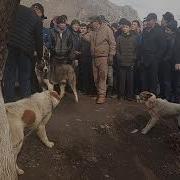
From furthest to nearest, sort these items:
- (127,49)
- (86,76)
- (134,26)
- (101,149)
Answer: (86,76) < (134,26) < (127,49) < (101,149)

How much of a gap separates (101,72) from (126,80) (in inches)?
41.6

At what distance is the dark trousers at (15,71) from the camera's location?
8927mm

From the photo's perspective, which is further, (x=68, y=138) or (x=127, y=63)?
(x=127, y=63)

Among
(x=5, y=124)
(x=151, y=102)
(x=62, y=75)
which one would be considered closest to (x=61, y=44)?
(x=62, y=75)

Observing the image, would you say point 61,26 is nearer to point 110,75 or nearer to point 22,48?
point 110,75

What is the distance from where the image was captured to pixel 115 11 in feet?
165

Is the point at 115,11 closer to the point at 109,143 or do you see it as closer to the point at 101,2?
the point at 101,2

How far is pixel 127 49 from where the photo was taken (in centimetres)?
1217

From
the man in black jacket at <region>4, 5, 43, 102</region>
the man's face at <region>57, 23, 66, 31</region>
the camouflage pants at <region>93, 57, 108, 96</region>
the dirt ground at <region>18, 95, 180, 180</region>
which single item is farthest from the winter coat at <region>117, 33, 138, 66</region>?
the man in black jacket at <region>4, 5, 43, 102</region>

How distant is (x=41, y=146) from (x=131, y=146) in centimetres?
194

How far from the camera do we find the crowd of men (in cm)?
1156

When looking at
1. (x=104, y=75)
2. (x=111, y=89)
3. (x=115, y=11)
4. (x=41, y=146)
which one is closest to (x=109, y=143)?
(x=41, y=146)

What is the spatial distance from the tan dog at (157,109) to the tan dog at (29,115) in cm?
262

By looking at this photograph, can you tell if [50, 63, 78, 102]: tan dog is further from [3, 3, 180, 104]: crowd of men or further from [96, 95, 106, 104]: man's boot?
[96, 95, 106, 104]: man's boot
